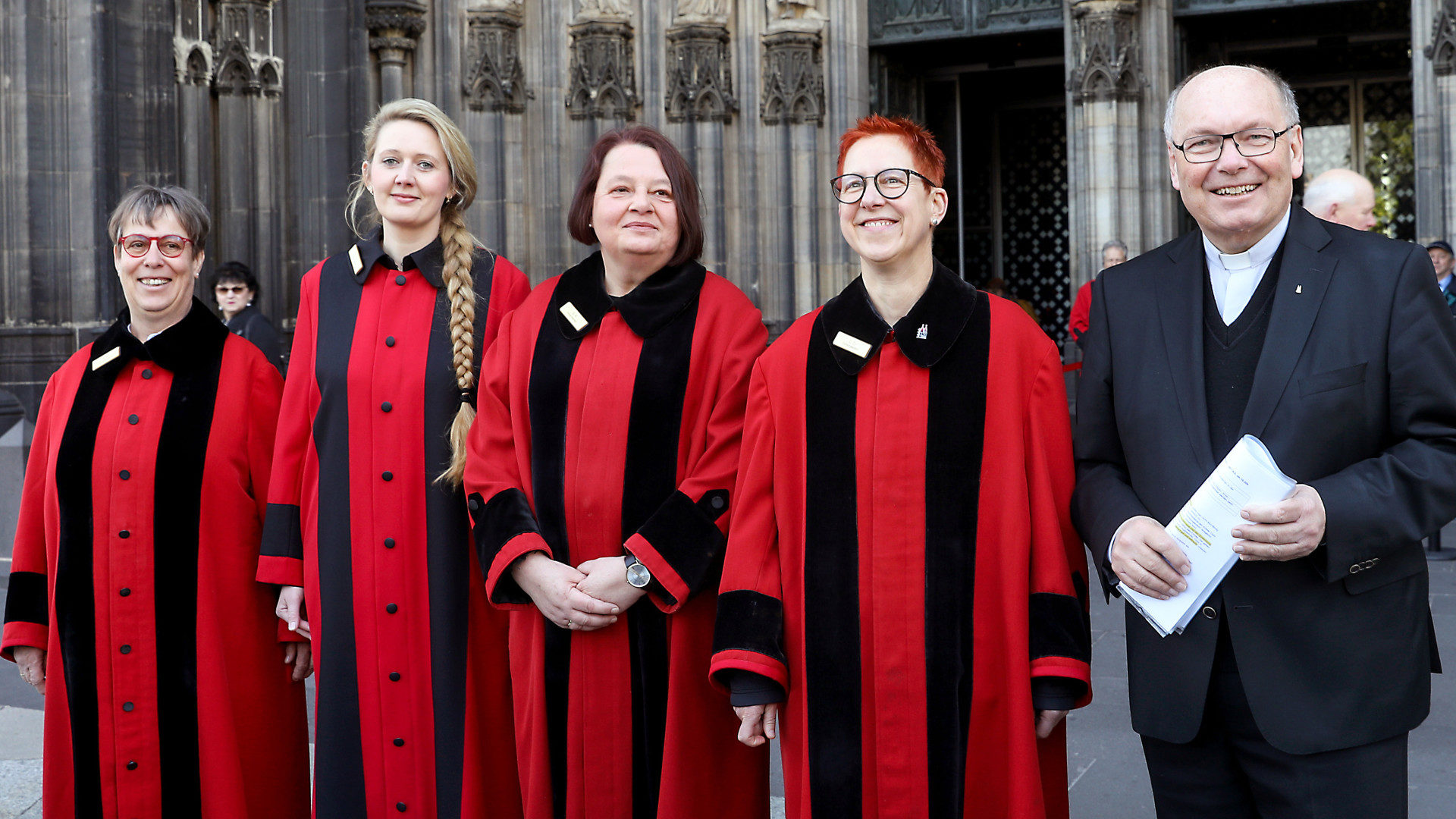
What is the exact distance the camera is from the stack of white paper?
2.01m

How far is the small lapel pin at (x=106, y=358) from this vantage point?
3039mm

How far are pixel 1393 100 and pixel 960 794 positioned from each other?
12755 mm

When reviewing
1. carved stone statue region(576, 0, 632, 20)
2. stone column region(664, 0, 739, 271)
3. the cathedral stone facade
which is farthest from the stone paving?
carved stone statue region(576, 0, 632, 20)

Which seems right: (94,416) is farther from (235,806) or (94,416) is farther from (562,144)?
(562,144)

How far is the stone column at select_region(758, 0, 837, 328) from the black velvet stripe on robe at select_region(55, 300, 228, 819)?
8.33 metres

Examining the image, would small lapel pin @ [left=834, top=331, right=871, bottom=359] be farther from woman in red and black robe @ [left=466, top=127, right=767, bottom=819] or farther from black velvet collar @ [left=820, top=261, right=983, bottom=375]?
woman in red and black robe @ [left=466, top=127, right=767, bottom=819]

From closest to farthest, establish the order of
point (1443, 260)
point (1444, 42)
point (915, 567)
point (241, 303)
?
point (915, 567) < point (241, 303) < point (1443, 260) < point (1444, 42)

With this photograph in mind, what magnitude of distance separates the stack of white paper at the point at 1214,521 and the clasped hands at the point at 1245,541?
0.05 ft

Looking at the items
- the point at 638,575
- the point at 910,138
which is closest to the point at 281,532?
the point at 638,575

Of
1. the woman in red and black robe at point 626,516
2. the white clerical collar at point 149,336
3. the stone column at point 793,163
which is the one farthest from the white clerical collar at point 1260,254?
the stone column at point 793,163

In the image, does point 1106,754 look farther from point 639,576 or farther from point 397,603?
point 397,603

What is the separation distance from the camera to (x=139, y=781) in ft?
9.66

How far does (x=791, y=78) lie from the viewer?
437 inches

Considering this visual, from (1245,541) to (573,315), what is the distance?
1344 millimetres
